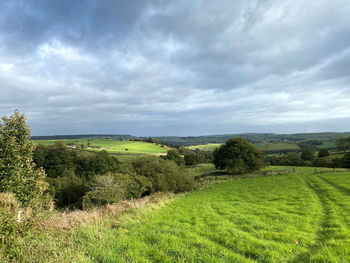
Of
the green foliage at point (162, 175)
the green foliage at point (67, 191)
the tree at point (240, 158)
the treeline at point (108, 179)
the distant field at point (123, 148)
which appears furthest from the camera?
the distant field at point (123, 148)

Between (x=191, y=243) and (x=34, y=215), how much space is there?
242 inches

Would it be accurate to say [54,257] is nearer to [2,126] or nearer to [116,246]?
[116,246]

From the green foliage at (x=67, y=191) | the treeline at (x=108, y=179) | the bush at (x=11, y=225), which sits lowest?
the green foliage at (x=67, y=191)

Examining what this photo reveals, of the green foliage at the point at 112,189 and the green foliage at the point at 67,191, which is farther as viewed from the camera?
the green foliage at the point at 67,191

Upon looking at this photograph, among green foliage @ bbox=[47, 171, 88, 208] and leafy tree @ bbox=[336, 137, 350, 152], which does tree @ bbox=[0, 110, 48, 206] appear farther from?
leafy tree @ bbox=[336, 137, 350, 152]

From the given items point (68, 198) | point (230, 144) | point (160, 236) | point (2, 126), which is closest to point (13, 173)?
point (2, 126)

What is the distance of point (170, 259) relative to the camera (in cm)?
464

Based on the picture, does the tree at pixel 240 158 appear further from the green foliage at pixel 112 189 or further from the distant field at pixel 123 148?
the distant field at pixel 123 148

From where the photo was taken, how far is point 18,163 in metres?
13.1

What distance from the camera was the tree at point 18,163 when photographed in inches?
495

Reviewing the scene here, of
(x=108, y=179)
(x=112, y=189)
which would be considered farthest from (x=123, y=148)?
(x=112, y=189)

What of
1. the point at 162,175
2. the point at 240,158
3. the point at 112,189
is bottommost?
the point at 162,175

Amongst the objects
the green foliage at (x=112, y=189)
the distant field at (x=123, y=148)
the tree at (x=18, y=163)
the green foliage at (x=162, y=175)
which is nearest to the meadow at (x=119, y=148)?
the distant field at (x=123, y=148)

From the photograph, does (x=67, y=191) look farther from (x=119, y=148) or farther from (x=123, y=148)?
(x=123, y=148)
